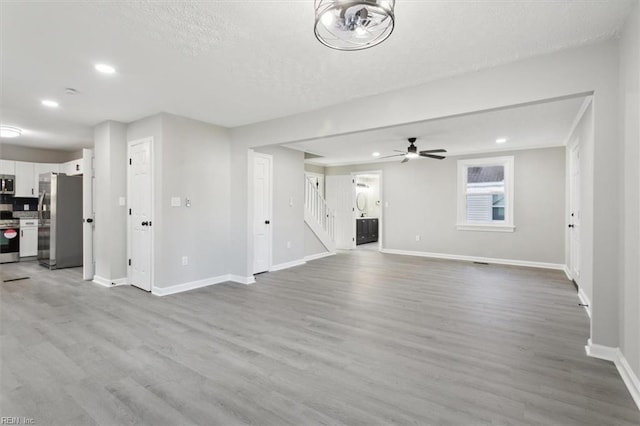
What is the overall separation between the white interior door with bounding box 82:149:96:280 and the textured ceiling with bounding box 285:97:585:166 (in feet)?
11.5

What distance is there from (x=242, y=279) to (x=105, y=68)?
3326mm

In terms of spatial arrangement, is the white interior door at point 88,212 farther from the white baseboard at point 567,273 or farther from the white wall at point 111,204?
the white baseboard at point 567,273

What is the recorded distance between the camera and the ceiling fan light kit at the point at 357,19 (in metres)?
1.53

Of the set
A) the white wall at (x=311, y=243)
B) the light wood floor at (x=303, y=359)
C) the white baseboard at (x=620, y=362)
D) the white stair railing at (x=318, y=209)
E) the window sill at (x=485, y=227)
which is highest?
the white stair railing at (x=318, y=209)

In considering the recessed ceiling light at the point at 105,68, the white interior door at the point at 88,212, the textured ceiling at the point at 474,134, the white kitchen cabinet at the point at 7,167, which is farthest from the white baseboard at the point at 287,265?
the white kitchen cabinet at the point at 7,167

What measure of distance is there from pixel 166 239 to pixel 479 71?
14.1 feet

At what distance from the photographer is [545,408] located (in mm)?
1928

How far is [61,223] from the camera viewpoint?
6.04m

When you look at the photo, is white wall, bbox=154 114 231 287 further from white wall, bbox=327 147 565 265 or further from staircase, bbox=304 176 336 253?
white wall, bbox=327 147 565 265

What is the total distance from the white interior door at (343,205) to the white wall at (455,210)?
0.96 ft

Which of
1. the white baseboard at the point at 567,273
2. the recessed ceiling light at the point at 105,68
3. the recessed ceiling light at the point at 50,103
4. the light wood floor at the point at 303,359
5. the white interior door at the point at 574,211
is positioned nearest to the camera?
the light wood floor at the point at 303,359

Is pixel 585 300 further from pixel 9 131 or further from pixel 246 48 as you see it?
pixel 9 131

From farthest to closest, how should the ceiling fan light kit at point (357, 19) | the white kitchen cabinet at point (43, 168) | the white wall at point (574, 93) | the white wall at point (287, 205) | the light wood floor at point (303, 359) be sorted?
the white kitchen cabinet at point (43, 168), the white wall at point (287, 205), the white wall at point (574, 93), the light wood floor at point (303, 359), the ceiling fan light kit at point (357, 19)

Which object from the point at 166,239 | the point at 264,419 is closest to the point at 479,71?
the point at 264,419
